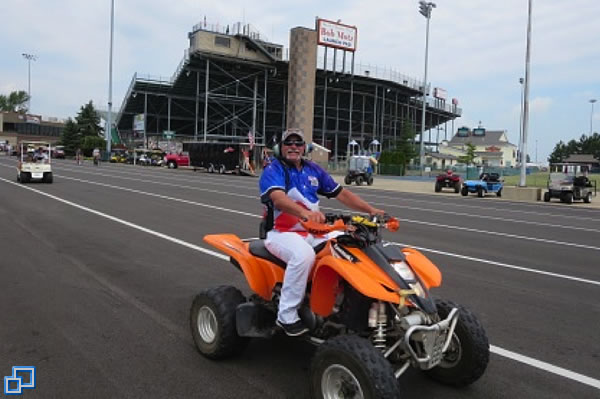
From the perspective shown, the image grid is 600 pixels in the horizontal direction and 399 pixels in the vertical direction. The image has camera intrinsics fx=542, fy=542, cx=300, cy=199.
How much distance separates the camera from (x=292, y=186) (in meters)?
4.45

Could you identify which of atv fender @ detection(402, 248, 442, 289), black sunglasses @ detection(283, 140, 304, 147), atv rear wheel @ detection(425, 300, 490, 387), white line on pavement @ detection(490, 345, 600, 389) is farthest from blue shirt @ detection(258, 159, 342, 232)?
white line on pavement @ detection(490, 345, 600, 389)

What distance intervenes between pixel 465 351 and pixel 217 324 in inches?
76.6

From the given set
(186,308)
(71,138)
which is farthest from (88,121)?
(186,308)

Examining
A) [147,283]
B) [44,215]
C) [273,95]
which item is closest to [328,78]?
[273,95]

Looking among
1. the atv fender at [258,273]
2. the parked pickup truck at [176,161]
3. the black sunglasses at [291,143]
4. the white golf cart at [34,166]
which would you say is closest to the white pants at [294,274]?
the atv fender at [258,273]

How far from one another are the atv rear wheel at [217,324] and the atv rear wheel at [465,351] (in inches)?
64.7

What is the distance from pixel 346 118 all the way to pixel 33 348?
239 ft

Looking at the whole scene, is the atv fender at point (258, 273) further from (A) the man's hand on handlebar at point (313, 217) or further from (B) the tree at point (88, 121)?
(B) the tree at point (88, 121)

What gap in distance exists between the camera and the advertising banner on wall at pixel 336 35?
61.9 meters

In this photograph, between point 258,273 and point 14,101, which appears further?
point 14,101

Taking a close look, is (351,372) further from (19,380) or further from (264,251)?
(19,380)

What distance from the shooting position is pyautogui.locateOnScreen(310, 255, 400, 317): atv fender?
3.40m

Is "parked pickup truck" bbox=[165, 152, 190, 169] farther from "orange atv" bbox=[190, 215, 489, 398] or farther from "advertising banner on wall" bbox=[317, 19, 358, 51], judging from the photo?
"orange atv" bbox=[190, 215, 489, 398]

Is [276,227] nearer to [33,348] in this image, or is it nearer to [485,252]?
[33,348]
